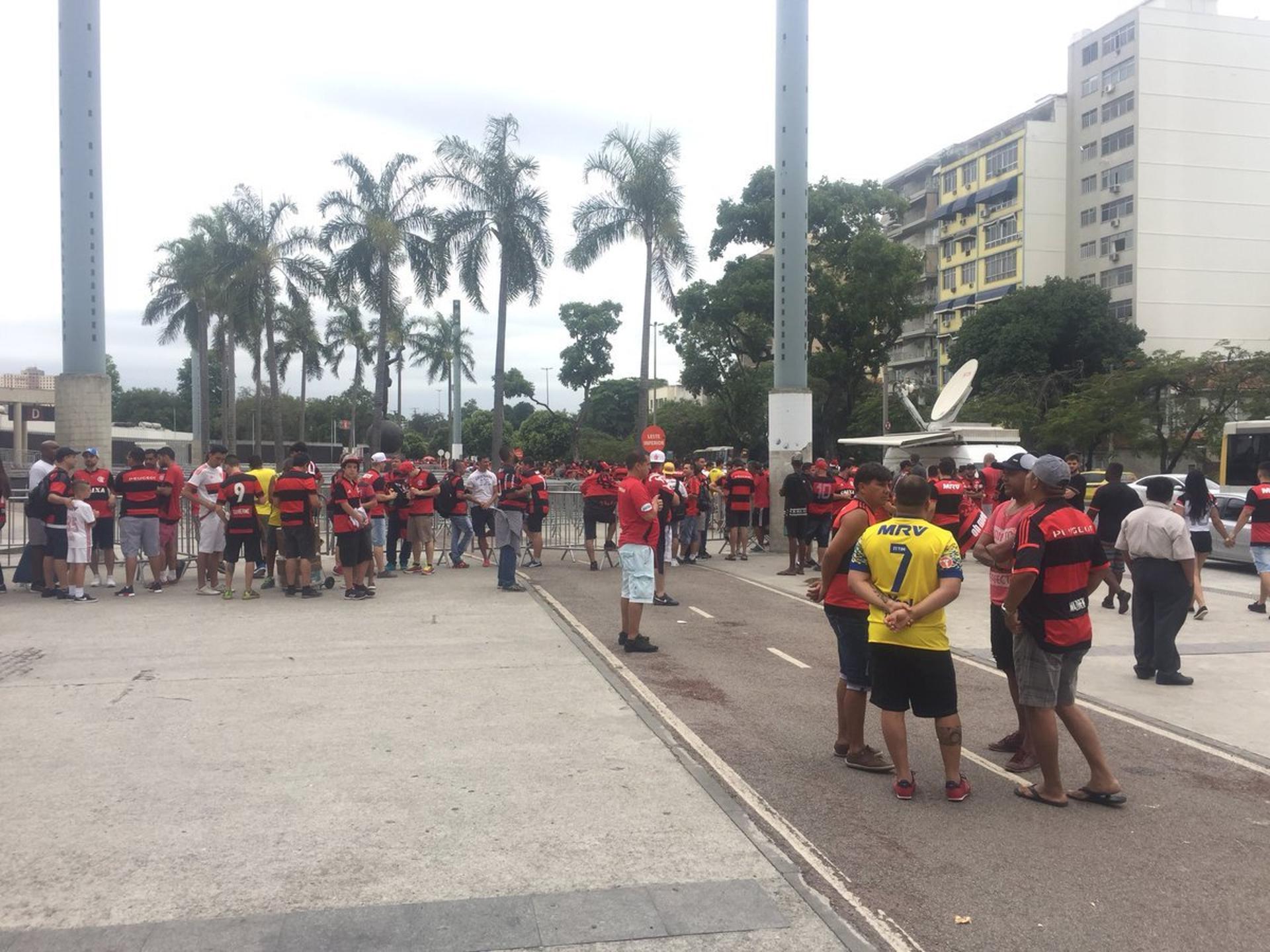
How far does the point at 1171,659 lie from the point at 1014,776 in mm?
3204

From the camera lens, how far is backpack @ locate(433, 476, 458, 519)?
15.8 metres

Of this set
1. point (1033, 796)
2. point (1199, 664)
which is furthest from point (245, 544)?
point (1199, 664)

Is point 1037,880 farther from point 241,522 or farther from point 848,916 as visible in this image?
point 241,522

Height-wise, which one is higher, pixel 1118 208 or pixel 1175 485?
pixel 1118 208

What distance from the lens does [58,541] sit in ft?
39.5

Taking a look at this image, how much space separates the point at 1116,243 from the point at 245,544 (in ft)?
199

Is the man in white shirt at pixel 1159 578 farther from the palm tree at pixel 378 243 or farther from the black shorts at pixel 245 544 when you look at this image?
the palm tree at pixel 378 243

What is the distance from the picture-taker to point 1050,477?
5.20 meters

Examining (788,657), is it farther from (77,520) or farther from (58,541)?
(58,541)

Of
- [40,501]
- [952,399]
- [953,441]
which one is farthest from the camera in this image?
[952,399]

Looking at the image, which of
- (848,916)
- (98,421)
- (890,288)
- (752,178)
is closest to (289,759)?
(848,916)

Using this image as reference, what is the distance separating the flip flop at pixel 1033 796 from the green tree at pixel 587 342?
75.9 meters

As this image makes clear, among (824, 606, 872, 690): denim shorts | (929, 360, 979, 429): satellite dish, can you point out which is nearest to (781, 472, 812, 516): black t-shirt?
(824, 606, 872, 690): denim shorts

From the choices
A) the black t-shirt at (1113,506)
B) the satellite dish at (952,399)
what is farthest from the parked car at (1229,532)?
the satellite dish at (952,399)
